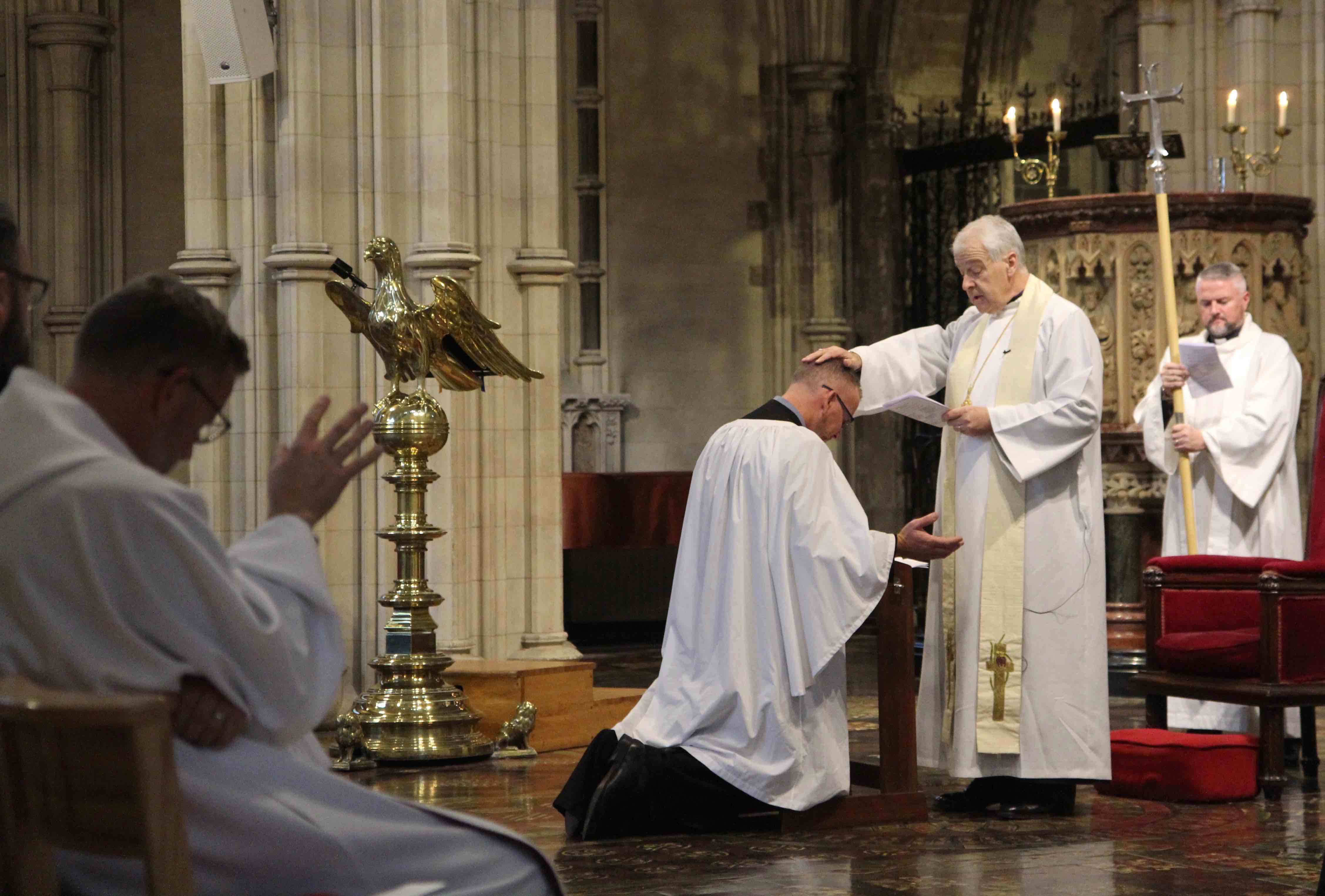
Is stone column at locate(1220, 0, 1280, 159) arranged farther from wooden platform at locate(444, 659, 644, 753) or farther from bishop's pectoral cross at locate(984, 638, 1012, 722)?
bishop's pectoral cross at locate(984, 638, 1012, 722)

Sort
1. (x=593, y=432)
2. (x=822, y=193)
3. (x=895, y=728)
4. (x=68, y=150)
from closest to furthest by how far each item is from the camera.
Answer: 1. (x=895, y=728)
2. (x=68, y=150)
3. (x=593, y=432)
4. (x=822, y=193)

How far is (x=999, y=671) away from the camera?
5.98m

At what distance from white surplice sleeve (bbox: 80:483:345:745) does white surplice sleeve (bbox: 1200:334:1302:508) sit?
564 cm

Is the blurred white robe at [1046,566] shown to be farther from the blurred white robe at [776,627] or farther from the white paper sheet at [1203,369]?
the white paper sheet at [1203,369]

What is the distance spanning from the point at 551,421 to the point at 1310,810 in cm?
399

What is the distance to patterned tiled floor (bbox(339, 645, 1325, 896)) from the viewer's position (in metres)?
4.76

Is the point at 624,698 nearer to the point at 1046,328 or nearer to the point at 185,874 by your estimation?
the point at 1046,328

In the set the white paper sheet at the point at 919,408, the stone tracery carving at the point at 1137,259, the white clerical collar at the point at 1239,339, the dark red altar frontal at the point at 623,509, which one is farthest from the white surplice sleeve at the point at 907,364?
the dark red altar frontal at the point at 623,509

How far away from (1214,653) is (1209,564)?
0.43 meters

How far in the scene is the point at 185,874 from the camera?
221 cm

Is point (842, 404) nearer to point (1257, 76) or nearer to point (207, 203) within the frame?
point (207, 203)

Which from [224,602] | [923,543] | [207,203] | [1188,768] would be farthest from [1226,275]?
[224,602]

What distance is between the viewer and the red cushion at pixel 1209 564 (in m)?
6.64

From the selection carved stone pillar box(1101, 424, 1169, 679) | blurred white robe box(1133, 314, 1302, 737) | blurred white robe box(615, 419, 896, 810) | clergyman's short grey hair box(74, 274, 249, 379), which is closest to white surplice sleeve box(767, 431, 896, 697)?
blurred white robe box(615, 419, 896, 810)
